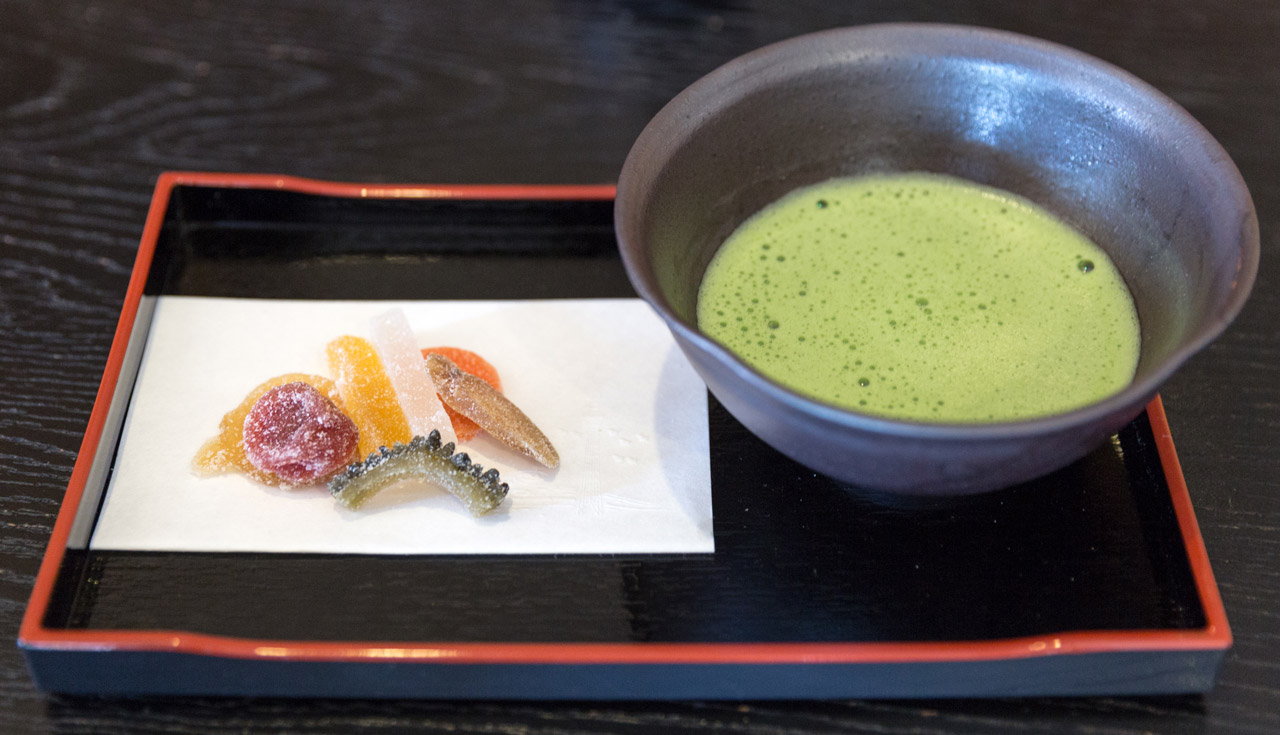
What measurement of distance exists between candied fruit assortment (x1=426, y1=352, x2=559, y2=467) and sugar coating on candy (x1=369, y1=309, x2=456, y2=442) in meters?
0.02

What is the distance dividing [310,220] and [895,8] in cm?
117

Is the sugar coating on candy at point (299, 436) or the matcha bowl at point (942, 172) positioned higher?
the matcha bowl at point (942, 172)

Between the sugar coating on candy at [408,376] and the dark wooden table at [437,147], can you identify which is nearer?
the dark wooden table at [437,147]

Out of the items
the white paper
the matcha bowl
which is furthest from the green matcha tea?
the white paper

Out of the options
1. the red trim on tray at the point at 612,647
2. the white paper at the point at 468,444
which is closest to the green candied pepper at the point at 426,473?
the white paper at the point at 468,444

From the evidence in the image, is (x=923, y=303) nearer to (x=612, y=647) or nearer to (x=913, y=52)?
(x=913, y=52)

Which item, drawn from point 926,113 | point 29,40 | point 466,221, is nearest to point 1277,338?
point 926,113

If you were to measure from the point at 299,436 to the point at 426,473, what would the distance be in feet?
0.50

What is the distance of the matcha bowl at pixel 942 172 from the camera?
42.2 inches

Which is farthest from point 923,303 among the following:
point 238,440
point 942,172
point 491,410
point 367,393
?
point 238,440

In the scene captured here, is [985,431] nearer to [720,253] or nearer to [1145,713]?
[1145,713]

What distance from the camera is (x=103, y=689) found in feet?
3.82

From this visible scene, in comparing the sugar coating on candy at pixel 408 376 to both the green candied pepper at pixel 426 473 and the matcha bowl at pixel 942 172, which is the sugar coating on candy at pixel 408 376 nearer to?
the green candied pepper at pixel 426 473

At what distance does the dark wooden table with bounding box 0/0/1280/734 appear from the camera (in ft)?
3.82
